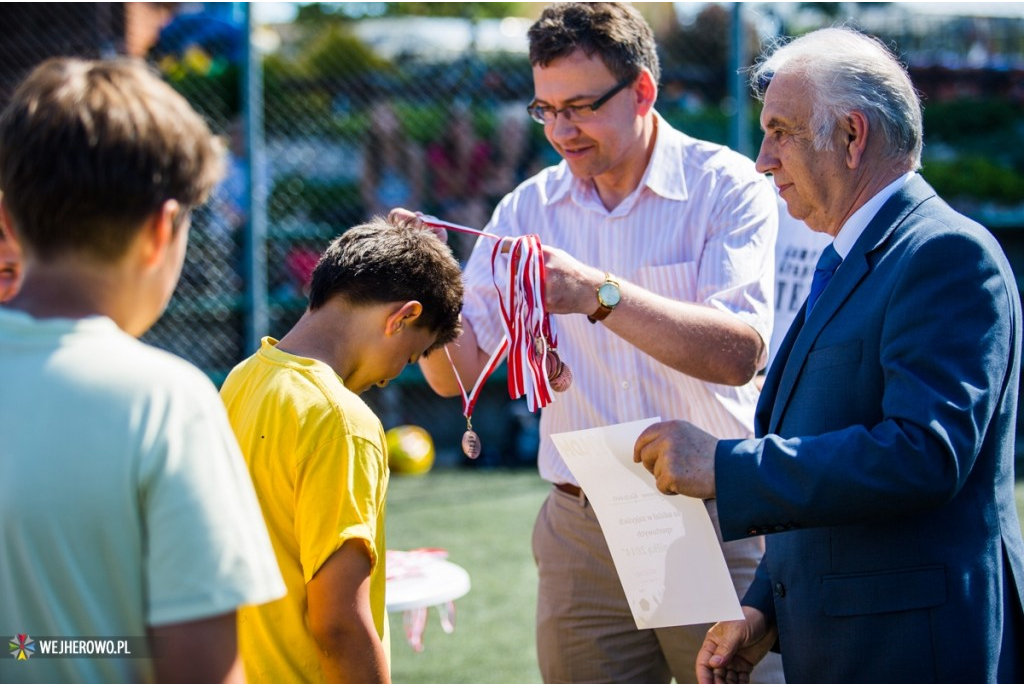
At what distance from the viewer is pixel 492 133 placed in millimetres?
8461

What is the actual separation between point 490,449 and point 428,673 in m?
4.09

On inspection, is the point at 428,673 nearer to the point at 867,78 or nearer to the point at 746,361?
the point at 746,361

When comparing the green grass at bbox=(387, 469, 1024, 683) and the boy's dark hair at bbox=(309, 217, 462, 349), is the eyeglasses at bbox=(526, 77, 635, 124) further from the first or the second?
the green grass at bbox=(387, 469, 1024, 683)

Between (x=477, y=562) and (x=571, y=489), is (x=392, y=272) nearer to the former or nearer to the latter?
(x=571, y=489)

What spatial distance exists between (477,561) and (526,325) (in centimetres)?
375

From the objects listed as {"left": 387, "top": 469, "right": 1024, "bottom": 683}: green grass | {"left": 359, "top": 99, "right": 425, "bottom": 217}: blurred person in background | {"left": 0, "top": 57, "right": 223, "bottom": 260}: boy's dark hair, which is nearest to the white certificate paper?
{"left": 0, "top": 57, "right": 223, "bottom": 260}: boy's dark hair

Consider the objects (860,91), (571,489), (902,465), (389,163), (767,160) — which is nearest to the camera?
(902,465)

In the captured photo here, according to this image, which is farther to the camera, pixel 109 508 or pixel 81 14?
pixel 81 14

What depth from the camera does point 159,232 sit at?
4.77 ft

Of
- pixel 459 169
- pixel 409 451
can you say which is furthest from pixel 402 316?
pixel 459 169

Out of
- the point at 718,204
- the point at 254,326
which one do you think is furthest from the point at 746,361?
the point at 254,326

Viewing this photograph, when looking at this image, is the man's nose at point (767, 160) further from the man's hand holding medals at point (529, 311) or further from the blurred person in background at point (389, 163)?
the blurred person in background at point (389, 163)

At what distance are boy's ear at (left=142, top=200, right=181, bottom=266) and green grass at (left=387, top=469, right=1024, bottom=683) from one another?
130 inches
